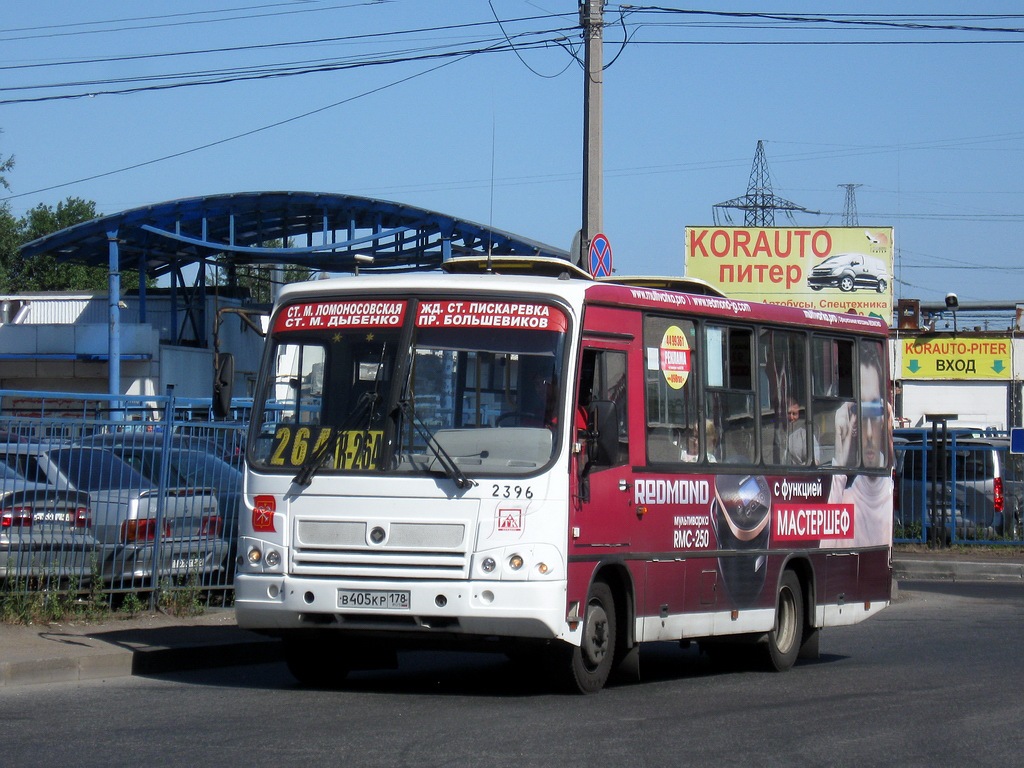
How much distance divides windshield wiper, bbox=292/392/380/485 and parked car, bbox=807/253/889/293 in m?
26.6

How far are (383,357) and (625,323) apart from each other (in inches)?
68.7

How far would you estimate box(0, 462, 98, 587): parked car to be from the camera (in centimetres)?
1134

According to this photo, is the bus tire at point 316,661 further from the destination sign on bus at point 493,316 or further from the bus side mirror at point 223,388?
the destination sign on bus at point 493,316

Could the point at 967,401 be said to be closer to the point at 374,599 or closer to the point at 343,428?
the point at 343,428

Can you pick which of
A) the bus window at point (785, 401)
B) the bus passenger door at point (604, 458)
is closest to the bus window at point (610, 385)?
the bus passenger door at point (604, 458)

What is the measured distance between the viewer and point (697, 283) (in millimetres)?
12102

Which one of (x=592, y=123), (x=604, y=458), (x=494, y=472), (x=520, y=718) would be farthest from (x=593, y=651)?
(x=592, y=123)

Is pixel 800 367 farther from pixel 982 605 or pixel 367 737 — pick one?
pixel 982 605

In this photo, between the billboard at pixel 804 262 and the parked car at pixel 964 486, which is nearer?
the parked car at pixel 964 486

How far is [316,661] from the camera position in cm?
1015

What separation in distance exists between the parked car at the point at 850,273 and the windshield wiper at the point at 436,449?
26.7 metres

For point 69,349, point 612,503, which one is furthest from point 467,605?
point 69,349

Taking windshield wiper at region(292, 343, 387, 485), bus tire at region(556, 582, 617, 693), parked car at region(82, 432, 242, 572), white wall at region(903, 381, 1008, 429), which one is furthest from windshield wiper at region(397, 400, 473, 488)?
white wall at region(903, 381, 1008, 429)

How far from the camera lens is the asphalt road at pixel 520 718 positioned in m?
7.29
